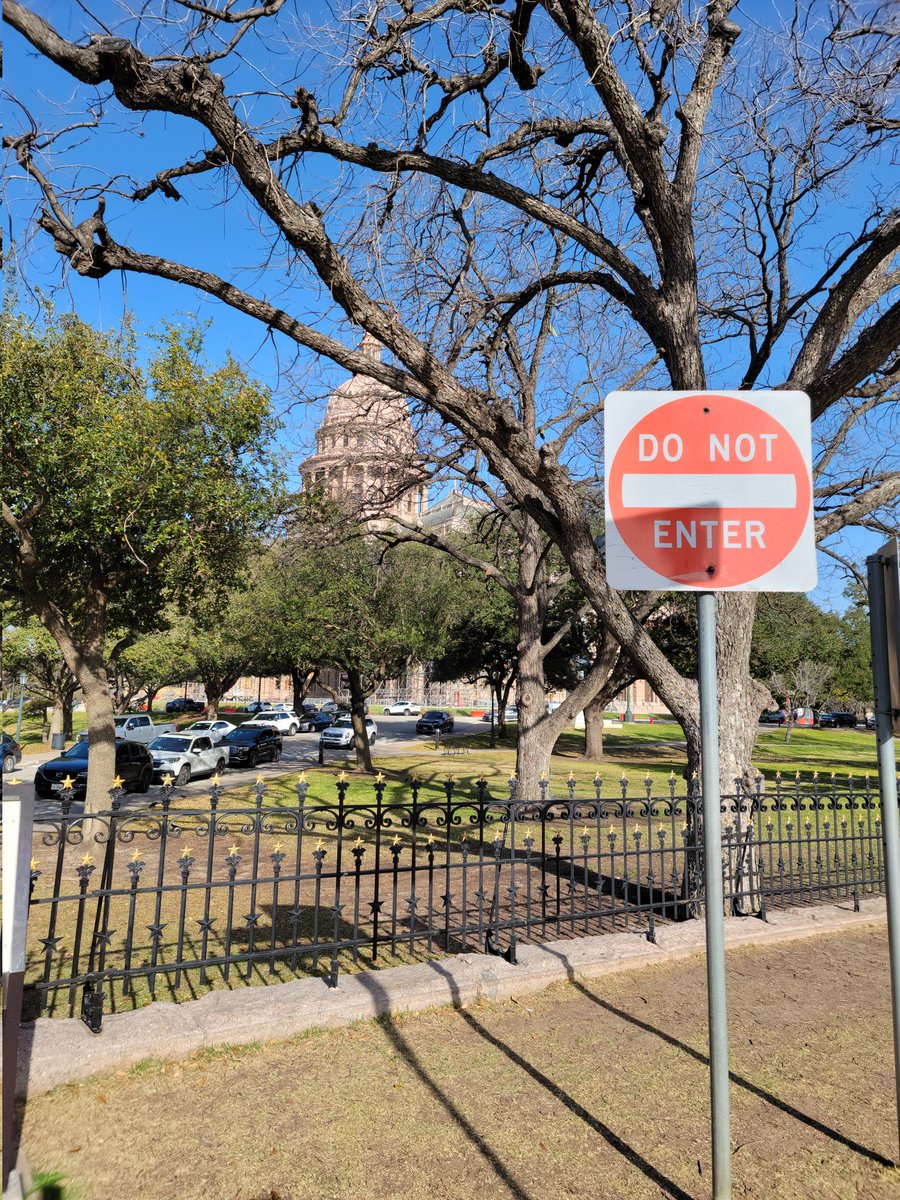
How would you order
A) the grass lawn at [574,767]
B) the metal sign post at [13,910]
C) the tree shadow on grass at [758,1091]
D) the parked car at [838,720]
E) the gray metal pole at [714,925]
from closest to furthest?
the metal sign post at [13,910], the gray metal pole at [714,925], the tree shadow on grass at [758,1091], the grass lawn at [574,767], the parked car at [838,720]

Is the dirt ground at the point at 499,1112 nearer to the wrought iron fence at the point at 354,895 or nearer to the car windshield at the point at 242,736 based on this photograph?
the wrought iron fence at the point at 354,895

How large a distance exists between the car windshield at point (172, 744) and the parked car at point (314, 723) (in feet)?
87.7

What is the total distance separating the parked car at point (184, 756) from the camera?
2308 cm

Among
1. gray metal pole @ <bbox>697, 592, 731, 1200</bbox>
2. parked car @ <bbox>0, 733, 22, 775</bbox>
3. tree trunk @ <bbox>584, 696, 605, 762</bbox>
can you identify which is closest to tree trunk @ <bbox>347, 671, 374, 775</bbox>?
tree trunk @ <bbox>584, 696, 605, 762</bbox>

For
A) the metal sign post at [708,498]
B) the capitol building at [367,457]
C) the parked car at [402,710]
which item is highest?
the capitol building at [367,457]

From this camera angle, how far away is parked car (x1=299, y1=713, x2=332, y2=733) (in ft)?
169

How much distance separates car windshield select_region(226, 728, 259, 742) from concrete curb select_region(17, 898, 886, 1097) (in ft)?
80.3

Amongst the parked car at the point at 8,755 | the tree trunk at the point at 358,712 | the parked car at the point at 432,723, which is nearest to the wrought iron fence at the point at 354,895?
the parked car at the point at 8,755

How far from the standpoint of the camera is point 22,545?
11.2 metres

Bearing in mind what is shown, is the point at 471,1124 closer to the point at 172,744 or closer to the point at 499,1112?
the point at 499,1112

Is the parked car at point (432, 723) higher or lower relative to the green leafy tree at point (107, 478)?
A: lower

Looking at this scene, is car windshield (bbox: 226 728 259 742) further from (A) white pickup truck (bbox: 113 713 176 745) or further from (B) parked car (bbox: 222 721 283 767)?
(A) white pickup truck (bbox: 113 713 176 745)

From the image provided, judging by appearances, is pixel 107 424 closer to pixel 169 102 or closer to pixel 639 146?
pixel 169 102

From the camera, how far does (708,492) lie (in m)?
2.78
